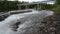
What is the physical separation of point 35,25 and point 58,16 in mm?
1286

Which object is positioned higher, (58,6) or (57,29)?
(58,6)

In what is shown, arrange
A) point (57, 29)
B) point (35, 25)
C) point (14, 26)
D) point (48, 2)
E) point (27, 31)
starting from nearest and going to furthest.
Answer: point (57, 29) < point (27, 31) < point (35, 25) < point (14, 26) < point (48, 2)

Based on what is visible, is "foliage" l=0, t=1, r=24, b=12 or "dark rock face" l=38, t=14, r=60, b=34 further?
"foliage" l=0, t=1, r=24, b=12

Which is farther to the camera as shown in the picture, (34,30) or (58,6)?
(58,6)

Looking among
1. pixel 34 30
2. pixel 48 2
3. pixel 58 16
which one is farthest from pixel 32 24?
pixel 48 2

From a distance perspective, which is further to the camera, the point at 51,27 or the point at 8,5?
the point at 8,5

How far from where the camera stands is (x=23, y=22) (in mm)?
8547

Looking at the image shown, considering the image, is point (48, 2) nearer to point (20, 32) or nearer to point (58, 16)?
point (58, 16)

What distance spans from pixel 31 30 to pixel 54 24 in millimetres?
1029

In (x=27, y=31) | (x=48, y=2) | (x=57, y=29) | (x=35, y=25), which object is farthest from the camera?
(x=48, y=2)

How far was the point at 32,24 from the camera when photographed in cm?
790

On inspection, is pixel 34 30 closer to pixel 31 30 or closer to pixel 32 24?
pixel 31 30

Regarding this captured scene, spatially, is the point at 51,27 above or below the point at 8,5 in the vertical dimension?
above

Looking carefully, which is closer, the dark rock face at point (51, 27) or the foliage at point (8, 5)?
the dark rock face at point (51, 27)
